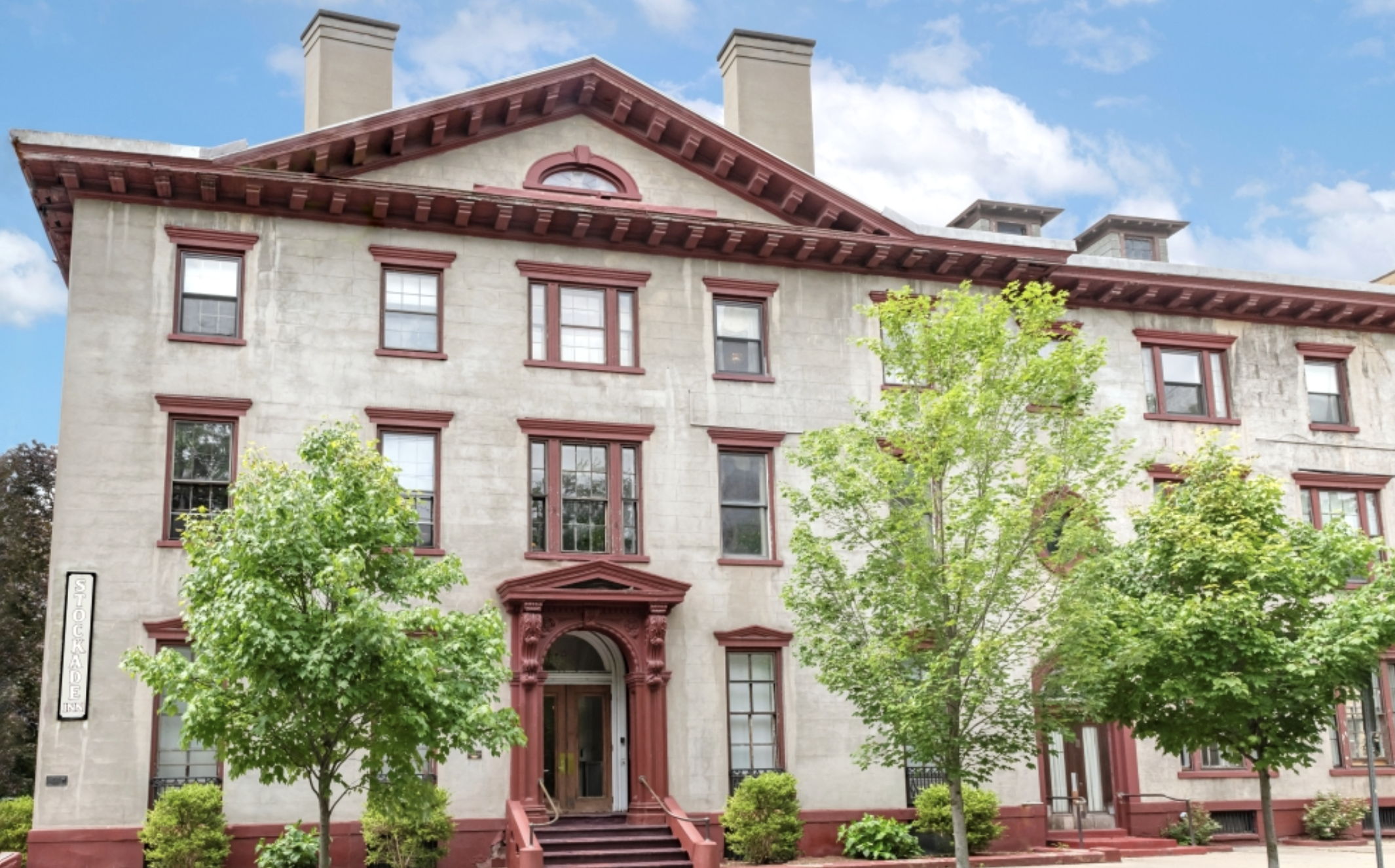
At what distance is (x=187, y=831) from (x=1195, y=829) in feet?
61.7

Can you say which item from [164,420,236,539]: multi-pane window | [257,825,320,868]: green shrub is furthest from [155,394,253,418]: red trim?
[257,825,320,868]: green shrub

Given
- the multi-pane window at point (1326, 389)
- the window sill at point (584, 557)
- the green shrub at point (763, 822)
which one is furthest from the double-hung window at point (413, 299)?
the multi-pane window at point (1326, 389)

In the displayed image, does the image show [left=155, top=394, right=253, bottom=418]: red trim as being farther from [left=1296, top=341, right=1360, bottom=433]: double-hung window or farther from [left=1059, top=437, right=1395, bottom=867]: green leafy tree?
[left=1296, top=341, right=1360, bottom=433]: double-hung window

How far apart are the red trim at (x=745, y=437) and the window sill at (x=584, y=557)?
2689 millimetres

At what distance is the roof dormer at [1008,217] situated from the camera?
35062 mm

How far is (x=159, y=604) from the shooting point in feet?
79.0

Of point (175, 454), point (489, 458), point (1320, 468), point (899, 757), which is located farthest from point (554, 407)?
point (1320, 468)

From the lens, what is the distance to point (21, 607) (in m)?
37.5

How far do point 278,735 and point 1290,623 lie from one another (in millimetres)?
14335

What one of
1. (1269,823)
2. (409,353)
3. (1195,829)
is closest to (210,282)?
(409,353)

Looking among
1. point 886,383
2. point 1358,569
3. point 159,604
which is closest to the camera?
point 1358,569

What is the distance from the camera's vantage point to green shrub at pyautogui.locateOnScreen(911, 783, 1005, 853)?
86.7 ft

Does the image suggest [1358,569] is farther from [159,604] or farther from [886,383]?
[159,604]

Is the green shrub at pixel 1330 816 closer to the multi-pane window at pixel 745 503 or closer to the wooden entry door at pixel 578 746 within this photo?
the multi-pane window at pixel 745 503
